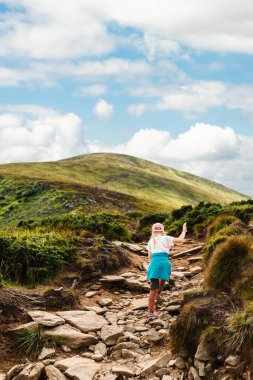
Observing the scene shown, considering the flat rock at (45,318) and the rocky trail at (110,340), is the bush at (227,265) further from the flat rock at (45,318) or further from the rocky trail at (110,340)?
the flat rock at (45,318)

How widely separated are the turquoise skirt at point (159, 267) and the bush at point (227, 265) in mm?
1217

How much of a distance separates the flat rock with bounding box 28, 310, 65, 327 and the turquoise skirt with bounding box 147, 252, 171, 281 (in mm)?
2649

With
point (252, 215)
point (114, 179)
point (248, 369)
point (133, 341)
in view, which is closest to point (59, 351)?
point (133, 341)

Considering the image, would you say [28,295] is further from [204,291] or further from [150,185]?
[150,185]

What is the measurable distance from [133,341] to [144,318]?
150 centimetres

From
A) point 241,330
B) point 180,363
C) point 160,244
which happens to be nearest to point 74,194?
point 160,244

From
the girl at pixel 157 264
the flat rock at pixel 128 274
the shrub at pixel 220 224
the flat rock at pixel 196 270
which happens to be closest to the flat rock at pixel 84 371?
the girl at pixel 157 264

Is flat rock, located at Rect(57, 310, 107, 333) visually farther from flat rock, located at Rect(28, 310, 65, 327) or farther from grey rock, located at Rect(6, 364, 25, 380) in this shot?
grey rock, located at Rect(6, 364, 25, 380)

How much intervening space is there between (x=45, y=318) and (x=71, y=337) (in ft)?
3.09

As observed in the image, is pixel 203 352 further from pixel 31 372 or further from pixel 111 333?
pixel 31 372

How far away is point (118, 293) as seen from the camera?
13070mm

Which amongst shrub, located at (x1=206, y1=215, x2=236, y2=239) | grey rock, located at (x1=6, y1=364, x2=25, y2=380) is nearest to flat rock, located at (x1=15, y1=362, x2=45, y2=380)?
grey rock, located at (x1=6, y1=364, x2=25, y2=380)

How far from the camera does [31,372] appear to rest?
7594mm

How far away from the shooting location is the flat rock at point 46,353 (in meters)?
8.37
